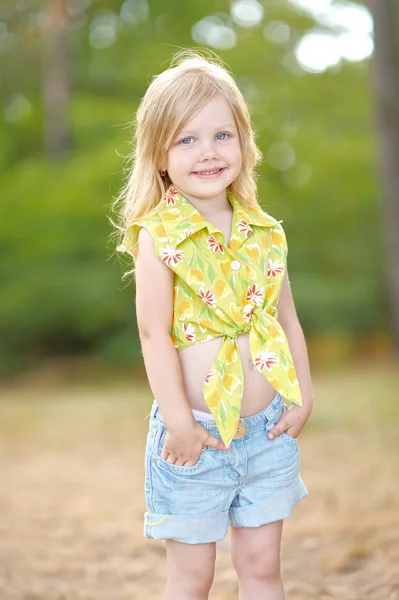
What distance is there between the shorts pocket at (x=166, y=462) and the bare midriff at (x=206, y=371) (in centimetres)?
10

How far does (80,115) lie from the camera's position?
35.8 feet

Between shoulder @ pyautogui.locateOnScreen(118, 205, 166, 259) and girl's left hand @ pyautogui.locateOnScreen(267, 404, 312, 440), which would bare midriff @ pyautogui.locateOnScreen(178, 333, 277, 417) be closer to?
girl's left hand @ pyautogui.locateOnScreen(267, 404, 312, 440)

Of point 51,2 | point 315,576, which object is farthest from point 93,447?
point 51,2

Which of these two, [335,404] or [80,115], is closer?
[335,404]

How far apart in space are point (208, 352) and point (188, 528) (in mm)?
414

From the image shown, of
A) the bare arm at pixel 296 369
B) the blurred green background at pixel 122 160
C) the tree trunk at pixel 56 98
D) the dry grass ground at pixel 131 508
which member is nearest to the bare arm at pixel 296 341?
the bare arm at pixel 296 369

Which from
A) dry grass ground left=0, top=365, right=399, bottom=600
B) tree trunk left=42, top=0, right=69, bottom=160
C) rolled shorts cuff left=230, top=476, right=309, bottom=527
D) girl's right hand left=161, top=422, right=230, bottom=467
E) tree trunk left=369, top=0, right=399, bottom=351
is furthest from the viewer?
tree trunk left=42, top=0, right=69, bottom=160

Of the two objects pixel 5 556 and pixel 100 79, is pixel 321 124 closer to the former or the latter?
pixel 100 79

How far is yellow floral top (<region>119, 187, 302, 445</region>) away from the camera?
2004 millimetres

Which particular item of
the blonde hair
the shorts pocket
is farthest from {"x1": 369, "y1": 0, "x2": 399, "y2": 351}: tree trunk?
the shorts pocket

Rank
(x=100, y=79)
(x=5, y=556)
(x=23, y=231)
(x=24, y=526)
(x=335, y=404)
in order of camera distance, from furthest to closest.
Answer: (x=100, y=79)
(x=23, y=231)
(x=335, y=404)
(x=24, y=526)
(x=5, y=556)

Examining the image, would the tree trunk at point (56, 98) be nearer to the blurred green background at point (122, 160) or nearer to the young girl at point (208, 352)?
the blurred green background at point (122, 160)

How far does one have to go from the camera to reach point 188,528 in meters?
2.03

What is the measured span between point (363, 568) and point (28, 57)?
9.97m
